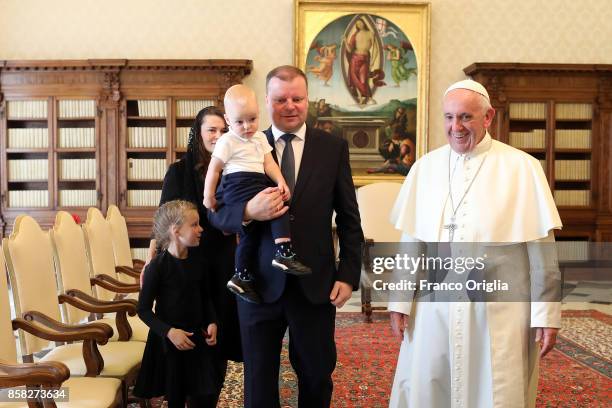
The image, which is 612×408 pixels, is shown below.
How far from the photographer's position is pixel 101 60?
8289 mm

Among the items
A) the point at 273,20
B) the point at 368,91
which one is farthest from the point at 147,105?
the point at 368,91

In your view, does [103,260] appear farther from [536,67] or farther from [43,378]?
[536,67]

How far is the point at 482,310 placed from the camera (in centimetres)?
268

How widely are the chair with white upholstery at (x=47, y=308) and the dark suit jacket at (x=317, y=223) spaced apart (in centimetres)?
94

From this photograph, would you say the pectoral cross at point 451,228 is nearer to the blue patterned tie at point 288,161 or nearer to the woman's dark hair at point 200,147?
the blue patterned tie at point 288,161

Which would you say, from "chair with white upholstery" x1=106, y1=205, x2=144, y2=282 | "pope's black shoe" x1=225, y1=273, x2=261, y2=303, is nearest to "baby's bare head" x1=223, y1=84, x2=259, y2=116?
"pope's black shoe" x1=225, y1=273, x2=261, y2=303

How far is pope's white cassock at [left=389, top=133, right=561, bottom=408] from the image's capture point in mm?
2633

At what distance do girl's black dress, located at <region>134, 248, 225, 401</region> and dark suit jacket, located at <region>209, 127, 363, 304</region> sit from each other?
43 cm

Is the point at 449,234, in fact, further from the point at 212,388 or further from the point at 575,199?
the point at 575,199

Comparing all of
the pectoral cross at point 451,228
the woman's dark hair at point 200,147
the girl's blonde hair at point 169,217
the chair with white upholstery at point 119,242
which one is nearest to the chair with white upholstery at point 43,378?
the girl's blonde hair at point 169,217

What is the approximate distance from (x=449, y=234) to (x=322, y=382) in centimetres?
84

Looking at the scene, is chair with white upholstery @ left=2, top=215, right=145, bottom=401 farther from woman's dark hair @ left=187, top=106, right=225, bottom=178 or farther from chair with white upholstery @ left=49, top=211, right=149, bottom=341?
woman's dark hair @ left=187, top=106, right=225, bottom=178

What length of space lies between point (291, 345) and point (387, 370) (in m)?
2.49

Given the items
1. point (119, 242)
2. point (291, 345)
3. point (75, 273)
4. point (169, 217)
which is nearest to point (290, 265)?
point (291, 345)
